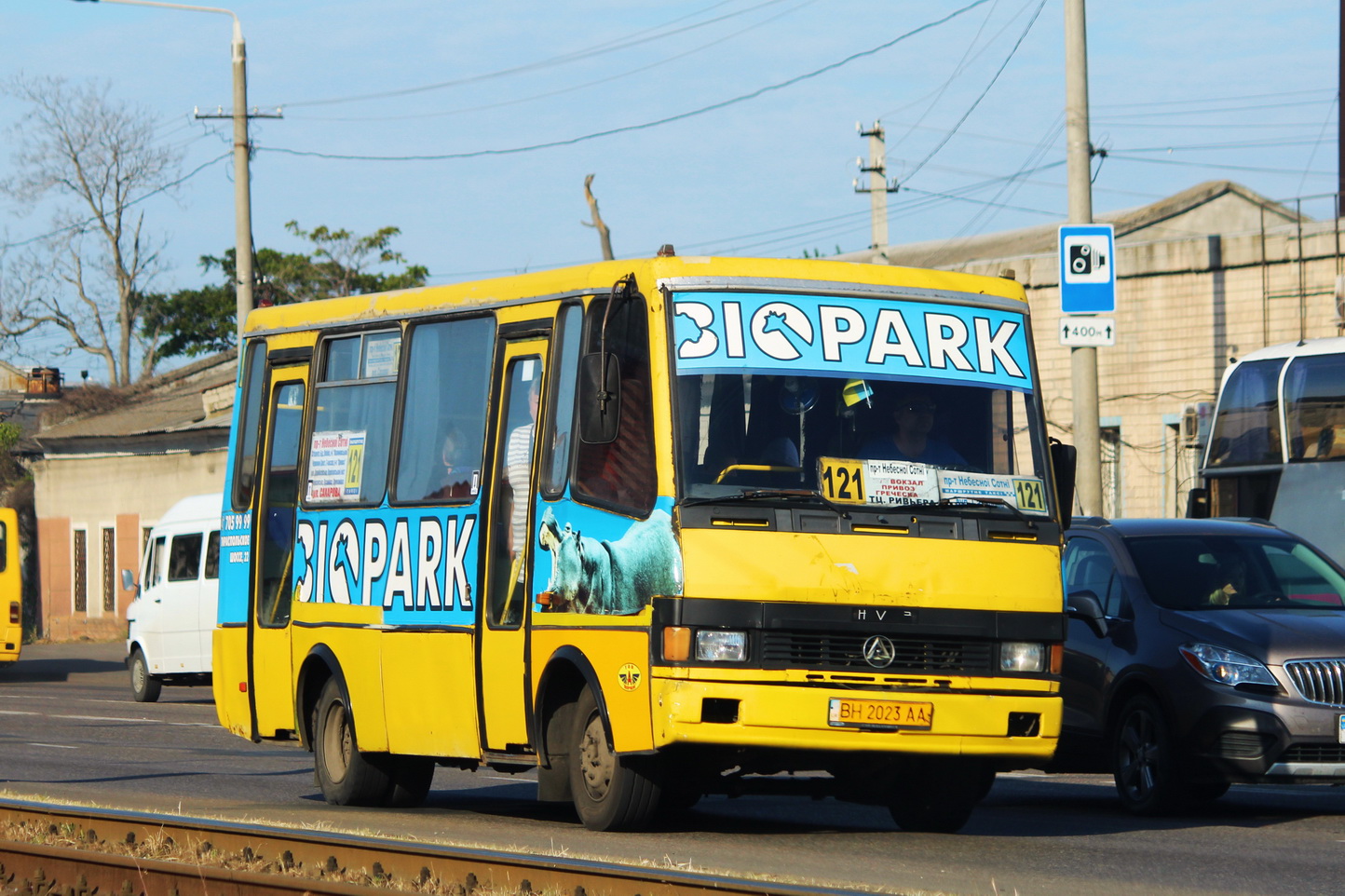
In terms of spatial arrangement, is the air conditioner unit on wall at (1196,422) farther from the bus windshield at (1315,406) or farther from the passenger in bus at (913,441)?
the passenger in bus at (913,441)

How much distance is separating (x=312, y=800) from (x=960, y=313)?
5.61 meters

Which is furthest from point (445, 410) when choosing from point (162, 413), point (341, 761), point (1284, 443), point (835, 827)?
point (162, 413)

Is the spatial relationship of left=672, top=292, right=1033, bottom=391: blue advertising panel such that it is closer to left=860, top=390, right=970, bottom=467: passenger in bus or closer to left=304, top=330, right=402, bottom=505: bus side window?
left=860, top=390, right=970, bottom=467: passenger in bus

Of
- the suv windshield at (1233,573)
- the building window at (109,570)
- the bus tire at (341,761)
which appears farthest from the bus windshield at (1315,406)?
the building window at (109,570)

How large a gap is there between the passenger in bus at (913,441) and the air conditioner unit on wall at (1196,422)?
42.0ft

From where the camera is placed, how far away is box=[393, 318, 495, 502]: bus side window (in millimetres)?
11312

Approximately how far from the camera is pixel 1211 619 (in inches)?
477

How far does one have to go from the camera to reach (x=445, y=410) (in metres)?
11.6

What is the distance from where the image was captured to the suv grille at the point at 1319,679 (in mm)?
11602

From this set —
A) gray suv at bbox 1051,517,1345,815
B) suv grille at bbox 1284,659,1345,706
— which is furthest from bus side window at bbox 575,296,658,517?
suv grille at bbox 1284,659,1345,706

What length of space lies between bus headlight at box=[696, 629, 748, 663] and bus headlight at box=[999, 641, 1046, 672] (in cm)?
132

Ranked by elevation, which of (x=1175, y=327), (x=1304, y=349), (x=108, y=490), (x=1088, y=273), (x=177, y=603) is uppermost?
(x=1175, y=327)

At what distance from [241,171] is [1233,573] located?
21.7 metres

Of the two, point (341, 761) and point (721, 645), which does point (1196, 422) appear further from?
point (721, 645)
